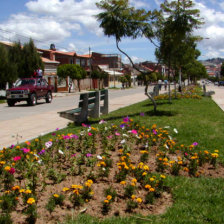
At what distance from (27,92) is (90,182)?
16.5 metres

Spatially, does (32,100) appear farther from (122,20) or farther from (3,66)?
→ (122,20)

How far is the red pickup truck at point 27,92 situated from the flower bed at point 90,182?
14.3 metres

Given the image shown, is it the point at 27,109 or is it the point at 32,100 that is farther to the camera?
the point at 32,100

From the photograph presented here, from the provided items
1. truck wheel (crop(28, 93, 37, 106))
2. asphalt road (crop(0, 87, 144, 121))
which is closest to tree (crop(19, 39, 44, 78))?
asphalt road (crop(0, 87, 144, 121))

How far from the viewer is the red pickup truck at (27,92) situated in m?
19.0

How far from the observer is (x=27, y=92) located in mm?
18953

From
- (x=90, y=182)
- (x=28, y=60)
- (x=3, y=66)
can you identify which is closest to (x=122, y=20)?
(x=90, y=182)

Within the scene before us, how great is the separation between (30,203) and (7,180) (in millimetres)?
1005

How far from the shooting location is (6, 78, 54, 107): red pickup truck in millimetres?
18984

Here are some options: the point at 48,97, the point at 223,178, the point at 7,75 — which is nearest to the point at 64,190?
the point at 223,178

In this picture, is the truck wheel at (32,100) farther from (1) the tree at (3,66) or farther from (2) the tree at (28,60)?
(2) the tree at (28,60)

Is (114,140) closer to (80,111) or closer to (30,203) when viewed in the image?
(30,203)

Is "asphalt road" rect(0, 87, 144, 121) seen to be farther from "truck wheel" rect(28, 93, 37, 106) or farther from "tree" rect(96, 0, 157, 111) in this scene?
"tree" rect(96, 0, 157, 111)

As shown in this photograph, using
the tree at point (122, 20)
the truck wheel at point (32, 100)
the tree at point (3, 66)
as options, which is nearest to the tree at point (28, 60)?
the tree at point (3, 66)
